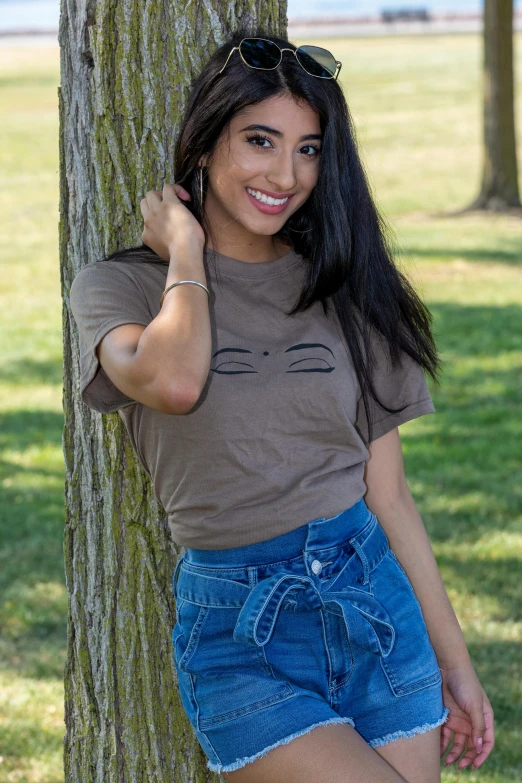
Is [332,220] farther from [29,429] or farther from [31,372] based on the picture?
[31,372]

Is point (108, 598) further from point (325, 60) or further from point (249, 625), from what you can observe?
point (325, 60)

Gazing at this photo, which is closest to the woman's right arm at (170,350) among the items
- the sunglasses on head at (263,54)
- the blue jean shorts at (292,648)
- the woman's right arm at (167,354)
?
the woman's right arm at (167,354)

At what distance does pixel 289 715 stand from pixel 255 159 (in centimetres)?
124

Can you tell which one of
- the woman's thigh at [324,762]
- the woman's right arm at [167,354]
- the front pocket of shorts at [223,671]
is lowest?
the woman's thigh at [324,762]

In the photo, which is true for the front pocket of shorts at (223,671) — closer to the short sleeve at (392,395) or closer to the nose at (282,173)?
the short sleeve at (392,395)

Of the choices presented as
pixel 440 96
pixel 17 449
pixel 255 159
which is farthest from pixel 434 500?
pixel 440 96

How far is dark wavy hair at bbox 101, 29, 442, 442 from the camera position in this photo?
2516 millimetres

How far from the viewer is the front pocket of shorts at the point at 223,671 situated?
2211 millimetres

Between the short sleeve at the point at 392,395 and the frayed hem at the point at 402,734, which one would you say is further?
the short sleeve at the point at 392,395

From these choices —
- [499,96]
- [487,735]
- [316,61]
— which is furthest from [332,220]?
[499,96]

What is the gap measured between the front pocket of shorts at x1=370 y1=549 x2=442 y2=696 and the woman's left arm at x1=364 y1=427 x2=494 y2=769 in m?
0.12

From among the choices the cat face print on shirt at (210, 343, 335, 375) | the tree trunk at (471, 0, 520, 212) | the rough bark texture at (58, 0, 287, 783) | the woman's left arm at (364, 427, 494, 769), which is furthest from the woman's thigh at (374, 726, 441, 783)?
the tree trunk at (471, 0, 520, 212)

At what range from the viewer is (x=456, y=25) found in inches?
2331

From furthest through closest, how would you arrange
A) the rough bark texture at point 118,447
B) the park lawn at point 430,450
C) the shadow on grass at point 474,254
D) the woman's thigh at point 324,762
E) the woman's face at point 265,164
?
the shadow on grass at point 474,254 → the park lawn at point 430,450 → the rough bark texture at point 118,447 → the woman's face at point 265,164 → the woman's thigh at point 324,762
